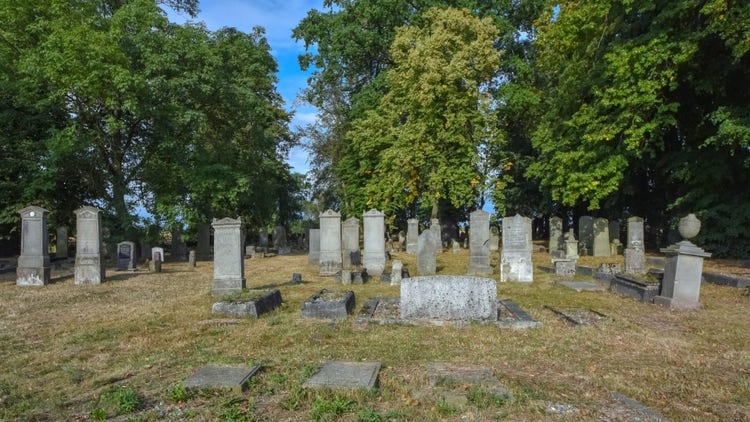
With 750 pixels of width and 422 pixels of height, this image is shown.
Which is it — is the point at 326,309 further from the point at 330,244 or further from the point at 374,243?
the point at 330,244

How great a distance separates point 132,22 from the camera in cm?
2070

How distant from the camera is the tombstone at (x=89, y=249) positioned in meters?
14.0

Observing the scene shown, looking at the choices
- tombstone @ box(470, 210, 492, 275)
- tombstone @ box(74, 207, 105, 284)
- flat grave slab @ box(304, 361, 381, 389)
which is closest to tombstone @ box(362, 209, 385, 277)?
tombstone @ box(470, 210, 492, 275)

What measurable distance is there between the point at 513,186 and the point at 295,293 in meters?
23.3

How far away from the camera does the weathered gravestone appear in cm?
1366

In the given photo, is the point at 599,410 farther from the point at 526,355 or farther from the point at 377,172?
the point at 377,172

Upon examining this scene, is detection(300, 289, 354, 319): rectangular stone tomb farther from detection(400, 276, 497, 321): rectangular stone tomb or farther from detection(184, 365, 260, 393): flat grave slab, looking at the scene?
detection(184, 365, 260, 393): flat grave slab

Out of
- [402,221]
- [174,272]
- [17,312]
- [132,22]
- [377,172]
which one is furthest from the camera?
[402,221]

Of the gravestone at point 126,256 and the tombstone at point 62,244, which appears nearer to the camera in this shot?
the gravestone at point 126,256

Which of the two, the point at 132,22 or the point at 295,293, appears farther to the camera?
the point at 132,22

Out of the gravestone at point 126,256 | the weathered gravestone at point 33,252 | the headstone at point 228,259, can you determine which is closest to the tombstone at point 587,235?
the headstone at point 228,259

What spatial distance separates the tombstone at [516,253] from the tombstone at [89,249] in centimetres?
1164

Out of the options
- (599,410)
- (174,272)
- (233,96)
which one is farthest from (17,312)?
(233,96)

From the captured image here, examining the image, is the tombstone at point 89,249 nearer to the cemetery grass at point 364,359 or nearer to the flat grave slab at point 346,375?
the cemetery grass at point 364,359
